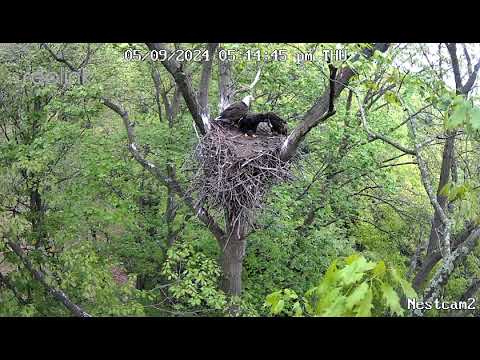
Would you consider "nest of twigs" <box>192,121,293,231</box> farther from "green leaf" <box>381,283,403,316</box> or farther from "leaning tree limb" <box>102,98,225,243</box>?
"green leaf" <box>381,283,403,316</box>

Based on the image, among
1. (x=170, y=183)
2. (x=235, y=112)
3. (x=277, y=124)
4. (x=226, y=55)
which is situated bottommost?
(x=170, y=183)

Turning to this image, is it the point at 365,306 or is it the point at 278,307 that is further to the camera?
the point at 278,307

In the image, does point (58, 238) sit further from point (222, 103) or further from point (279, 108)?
point (279, 108)

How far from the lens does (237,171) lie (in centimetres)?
494

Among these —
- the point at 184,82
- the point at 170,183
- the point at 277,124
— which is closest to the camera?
the point at 184,82

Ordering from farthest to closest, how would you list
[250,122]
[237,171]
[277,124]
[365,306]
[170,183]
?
[170,183] < [277,124] < [250,122] < [237,171] < [365,306]

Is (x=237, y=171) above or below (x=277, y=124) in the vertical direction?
below

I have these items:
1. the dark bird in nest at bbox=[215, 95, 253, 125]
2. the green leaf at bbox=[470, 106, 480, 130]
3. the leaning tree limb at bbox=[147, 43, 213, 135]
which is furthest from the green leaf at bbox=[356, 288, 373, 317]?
the dark bird in nest at bbox=[215, 95, 253, 125]

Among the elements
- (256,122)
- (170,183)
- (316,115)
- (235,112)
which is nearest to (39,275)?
(170,183)

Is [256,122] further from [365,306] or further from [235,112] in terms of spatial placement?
[365,306]

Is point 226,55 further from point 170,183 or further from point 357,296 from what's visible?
point 357,296

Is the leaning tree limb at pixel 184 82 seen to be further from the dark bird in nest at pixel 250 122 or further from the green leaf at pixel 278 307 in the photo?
the green leaf at pixel 278 307

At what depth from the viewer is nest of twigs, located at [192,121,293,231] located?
4.91 m

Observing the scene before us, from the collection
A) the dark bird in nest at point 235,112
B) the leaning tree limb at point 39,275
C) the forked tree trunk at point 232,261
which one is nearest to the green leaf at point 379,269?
the dark bird in nest at point 235,112
